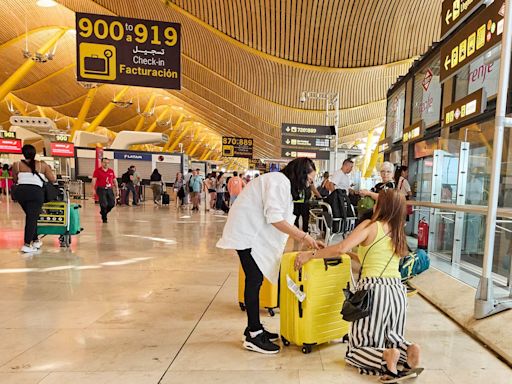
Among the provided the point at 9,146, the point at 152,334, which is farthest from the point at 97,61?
the point at 9,146

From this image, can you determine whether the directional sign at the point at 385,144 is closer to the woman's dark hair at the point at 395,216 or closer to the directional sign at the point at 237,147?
the woman's dark hair at the point at 395,216

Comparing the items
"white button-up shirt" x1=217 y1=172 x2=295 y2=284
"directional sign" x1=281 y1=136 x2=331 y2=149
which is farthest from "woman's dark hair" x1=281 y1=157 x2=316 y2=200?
"directional sign" x1=281 y1=136 x2=331 y2=149

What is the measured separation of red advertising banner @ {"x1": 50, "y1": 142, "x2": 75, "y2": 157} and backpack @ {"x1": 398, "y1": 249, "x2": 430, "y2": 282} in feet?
75.6

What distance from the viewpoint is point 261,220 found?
249 cm

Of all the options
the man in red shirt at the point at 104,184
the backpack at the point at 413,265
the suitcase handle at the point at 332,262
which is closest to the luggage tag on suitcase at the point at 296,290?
the suitcase handle at the point at 332,262

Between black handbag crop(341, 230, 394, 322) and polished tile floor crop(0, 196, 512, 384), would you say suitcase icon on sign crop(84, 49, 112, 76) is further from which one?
black handbag crop(341, 230, 394, 322)

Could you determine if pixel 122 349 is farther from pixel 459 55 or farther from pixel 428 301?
pixel 459 55

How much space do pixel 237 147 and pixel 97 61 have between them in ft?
70.0

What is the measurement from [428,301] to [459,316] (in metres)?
0.60

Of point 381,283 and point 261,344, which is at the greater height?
point 381,283

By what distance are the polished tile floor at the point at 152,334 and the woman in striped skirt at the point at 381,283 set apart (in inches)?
6.4

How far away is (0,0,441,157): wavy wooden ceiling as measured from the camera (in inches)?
460

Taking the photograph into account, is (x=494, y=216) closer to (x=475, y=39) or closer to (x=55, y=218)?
(x=475, y=39)

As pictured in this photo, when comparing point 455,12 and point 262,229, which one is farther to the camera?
point 455,12
